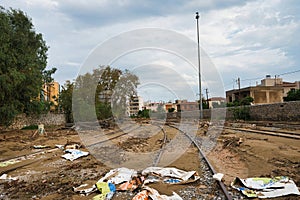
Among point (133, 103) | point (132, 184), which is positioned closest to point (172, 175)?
point (132, 184)

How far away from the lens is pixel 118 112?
1292 inches

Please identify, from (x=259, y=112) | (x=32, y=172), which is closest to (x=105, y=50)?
(x=32, y=172)

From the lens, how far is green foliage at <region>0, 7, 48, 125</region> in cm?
1847

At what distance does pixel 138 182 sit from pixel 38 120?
27.0 m

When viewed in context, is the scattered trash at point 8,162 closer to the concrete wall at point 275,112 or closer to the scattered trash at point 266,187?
the scattered trash at point 266,187

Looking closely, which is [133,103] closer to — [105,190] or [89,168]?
[89,168]

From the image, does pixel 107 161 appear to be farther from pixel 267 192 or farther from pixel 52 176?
pixel 267 192

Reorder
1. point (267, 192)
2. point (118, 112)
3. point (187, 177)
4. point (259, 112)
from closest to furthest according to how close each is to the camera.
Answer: point (267, 192) < point (187, 177) < point (259, 112) < point (118, 112)

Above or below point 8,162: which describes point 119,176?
above

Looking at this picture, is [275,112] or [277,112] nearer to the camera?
[277,112]

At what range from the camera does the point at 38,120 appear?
29.1m

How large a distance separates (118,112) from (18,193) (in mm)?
27832

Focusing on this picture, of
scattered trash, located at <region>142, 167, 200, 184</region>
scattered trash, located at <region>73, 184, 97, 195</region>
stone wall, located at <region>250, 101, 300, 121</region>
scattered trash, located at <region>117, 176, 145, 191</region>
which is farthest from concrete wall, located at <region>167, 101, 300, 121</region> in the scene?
scattered trash, located at <region>73, 184, 97, 195</region>

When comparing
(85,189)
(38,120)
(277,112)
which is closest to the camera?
(85,189)
